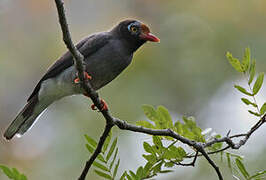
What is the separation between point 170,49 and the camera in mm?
9586

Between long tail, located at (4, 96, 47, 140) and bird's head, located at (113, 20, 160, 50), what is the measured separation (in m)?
1.35

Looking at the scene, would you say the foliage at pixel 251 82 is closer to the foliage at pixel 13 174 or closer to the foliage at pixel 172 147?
the foliage at pixel 172 147

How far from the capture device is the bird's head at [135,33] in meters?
5.35

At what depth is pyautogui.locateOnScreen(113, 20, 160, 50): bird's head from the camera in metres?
5.35

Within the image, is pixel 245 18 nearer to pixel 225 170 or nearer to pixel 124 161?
pixel 225 170

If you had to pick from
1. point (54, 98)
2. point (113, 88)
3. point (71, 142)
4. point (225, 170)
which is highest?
point (54, 98)

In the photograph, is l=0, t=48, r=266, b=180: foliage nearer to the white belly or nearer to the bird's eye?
the white belly

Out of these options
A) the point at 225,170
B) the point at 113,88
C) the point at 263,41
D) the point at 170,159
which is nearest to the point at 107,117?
the point at 170,159

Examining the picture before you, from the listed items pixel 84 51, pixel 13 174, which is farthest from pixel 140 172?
pixel 84 51

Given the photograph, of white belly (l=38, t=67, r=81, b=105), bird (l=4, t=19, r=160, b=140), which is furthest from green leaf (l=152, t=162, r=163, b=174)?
white belly (l=38, t=67, r=81, b=105)

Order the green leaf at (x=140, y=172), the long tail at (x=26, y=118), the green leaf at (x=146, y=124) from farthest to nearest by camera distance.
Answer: the long tail at (x=26, y=118) → the green leaf at (x=146, y=124) → the green leaf at (x=140, y=172)

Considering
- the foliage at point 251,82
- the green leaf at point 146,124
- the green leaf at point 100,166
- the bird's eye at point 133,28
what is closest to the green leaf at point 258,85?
the foliage at point 251,82

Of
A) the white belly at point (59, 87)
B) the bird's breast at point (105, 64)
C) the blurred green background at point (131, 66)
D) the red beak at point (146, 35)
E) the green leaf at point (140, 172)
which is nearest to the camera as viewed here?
the green leaf at point (140, 172)

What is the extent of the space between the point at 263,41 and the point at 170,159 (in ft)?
20.4
